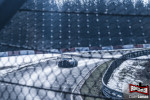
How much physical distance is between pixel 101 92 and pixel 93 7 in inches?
63.6

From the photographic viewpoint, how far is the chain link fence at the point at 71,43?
4.34ft

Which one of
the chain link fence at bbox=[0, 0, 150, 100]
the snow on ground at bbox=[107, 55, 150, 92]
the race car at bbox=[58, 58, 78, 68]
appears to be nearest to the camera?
the chain link fence at bbox=[0, 0, 150, 100]

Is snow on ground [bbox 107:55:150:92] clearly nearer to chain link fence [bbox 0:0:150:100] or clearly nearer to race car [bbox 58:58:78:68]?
chain link fence [bbox 0:0:150:100]

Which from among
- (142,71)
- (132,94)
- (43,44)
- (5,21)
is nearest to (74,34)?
(43,44)

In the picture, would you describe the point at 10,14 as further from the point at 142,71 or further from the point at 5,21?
the point at 142,71

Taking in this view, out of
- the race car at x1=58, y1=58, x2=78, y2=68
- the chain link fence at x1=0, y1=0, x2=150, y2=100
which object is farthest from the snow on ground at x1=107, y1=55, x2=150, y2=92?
the race car at x1=58, y1=58, x2=78, y2=68

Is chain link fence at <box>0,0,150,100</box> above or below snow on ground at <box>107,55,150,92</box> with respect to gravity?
above

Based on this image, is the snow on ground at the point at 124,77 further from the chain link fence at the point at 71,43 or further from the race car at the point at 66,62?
the race car at the point at 66,62

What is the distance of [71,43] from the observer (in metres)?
1.76

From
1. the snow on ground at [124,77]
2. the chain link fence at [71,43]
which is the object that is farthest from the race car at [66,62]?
the snow on ground at [124,77]

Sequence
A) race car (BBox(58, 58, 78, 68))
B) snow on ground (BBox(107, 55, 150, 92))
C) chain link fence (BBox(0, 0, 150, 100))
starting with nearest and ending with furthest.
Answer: chain link fence (BBox(0, 0, 150, 100)) < race car (BBox(58, 58, 78, 68)) < snow on ground (BBox(107, 55, 150, 92))

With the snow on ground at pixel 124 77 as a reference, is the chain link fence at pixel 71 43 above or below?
above

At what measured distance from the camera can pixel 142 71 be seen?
14.0ft

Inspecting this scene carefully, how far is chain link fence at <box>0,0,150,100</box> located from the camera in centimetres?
132
